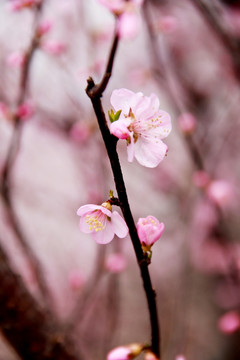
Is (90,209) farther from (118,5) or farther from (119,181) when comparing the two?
(118,5)

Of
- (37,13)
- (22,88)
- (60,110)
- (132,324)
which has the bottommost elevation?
(132,324)

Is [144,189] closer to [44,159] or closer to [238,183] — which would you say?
[238,183]

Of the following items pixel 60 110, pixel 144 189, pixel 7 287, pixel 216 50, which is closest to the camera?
pixel 7 287

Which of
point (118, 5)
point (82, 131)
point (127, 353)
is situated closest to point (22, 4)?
point (118, 5)

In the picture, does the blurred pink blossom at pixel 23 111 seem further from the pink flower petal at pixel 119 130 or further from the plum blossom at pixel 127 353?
the plum blossom at pixel 127 353

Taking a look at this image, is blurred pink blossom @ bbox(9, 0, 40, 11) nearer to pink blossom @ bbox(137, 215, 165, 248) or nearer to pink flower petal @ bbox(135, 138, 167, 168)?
pink flower petal @ bbox(135, 138, 167, 168)

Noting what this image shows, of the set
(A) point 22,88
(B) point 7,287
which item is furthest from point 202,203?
(B) point 7,287

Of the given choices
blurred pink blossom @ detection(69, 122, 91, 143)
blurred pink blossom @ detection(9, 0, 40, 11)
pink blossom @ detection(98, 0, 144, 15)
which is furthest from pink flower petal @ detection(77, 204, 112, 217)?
blurred pink blossom @ detection(69, 122, 91, 143)
